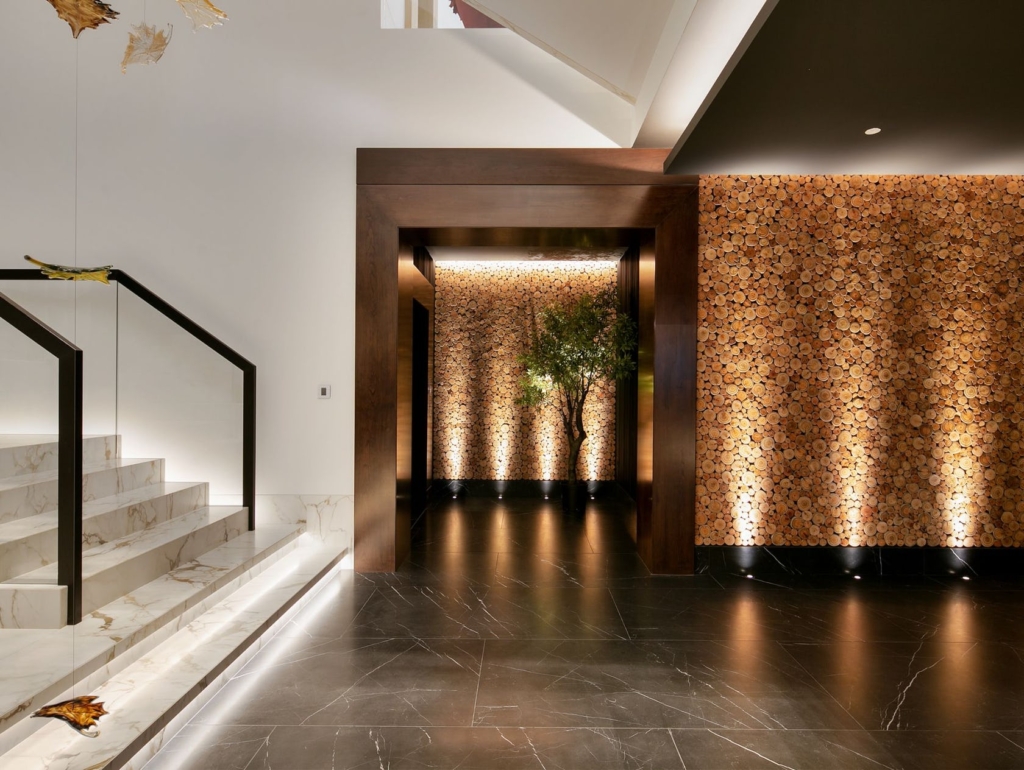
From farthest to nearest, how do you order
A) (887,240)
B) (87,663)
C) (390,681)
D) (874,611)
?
(887,240), (874,611), (390,681), (87,663)

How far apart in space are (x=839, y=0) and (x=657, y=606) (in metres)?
3.08

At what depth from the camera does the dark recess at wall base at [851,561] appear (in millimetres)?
4246

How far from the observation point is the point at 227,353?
411 cm

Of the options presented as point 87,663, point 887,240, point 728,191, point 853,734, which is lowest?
point 853,734

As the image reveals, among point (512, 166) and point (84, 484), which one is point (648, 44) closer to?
point (512, 166)

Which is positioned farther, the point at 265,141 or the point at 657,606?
the point at 265,141

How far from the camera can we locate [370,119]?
4289mm

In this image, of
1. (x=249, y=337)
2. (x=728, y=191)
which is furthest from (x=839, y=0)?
(x=249, y=337)

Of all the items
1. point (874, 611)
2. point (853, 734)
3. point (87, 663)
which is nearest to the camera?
point (87, 663)

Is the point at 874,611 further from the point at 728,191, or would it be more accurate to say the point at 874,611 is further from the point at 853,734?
the point at 728,191

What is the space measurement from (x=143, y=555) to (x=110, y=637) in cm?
72

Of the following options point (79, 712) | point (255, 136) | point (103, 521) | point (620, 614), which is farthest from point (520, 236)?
point (79, 712)

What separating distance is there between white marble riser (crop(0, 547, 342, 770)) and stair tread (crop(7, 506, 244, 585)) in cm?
45

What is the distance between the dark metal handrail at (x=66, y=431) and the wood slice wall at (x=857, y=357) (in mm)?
3508
